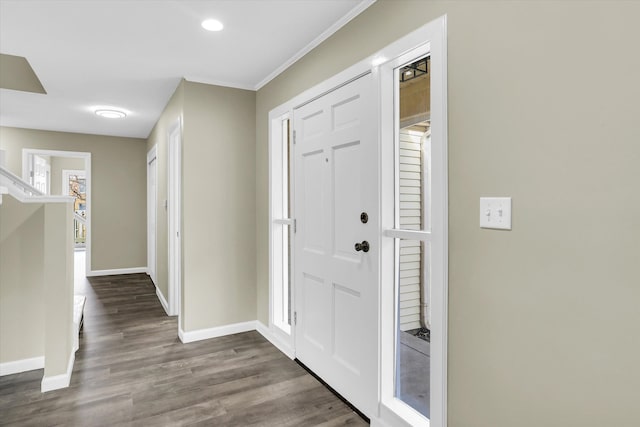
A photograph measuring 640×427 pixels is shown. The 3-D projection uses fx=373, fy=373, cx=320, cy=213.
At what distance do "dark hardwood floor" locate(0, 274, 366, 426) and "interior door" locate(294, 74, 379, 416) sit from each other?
25 cm

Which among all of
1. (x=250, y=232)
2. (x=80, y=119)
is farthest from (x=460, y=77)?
(x=80, y=119)

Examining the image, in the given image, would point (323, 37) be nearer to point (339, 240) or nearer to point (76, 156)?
point (339, 240)

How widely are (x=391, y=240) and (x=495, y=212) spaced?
0.70 meters

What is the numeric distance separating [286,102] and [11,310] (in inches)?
101

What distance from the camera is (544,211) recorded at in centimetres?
128

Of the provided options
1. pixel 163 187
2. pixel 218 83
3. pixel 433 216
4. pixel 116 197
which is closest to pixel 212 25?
pixel 218 83

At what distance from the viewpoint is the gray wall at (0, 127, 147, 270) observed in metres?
6.46

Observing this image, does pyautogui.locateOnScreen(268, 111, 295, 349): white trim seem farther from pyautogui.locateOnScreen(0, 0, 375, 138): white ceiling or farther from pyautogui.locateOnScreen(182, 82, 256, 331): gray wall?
pyautogui.locateOnScreen(0, 0, 375, 138): white ceiling

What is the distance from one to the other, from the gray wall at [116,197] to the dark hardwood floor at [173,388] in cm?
333

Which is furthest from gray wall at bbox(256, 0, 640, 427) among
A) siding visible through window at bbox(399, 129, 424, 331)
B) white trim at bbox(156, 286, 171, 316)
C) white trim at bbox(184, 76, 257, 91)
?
white trim at bbox(156, 286, 171, 316)

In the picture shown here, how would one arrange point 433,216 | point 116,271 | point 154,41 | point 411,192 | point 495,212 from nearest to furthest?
point 495,212
point 433,216
point 411,192
point 154,41
point 116,271

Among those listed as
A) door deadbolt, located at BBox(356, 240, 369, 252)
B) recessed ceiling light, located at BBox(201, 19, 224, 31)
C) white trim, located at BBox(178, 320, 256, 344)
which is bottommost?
white trim, located at BBox(178, 320, 256, 344)

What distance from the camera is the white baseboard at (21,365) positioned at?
2.71 meters

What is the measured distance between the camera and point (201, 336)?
344 centimetres
